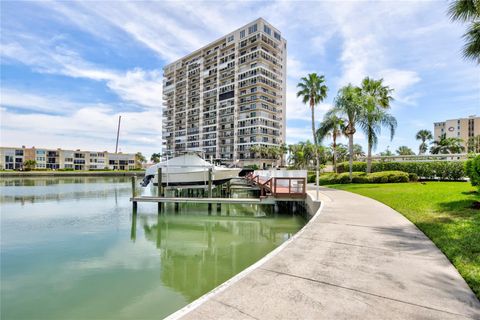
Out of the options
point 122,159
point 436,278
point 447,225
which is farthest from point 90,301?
point 122,159

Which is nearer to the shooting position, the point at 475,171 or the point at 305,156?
the point at 475,171

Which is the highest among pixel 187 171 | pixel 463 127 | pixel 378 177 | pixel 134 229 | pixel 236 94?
pixel 236 94

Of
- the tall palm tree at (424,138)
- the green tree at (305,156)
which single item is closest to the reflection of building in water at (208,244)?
the green tree at (305,156)

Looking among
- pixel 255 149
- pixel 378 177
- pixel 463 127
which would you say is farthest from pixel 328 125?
pixel 463 127

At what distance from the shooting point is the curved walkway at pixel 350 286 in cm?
335

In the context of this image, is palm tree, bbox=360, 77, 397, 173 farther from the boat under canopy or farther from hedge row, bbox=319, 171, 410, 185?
the boat under canopy

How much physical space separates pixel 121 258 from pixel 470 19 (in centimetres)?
1649

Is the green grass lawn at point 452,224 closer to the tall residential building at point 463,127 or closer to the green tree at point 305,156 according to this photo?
the green tree at point 305,156

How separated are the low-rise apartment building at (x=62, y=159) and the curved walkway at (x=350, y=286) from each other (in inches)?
4807

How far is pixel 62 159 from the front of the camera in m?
111

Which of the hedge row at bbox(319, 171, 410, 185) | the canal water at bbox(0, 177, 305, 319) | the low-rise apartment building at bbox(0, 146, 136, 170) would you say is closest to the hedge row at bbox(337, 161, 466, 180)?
the hedge row at bbox(319, 171, 410, 185)

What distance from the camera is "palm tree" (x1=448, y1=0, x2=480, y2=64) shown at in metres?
10.4

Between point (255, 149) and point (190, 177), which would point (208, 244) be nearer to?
point (190, 177)

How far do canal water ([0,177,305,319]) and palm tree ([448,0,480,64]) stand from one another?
10.9m
